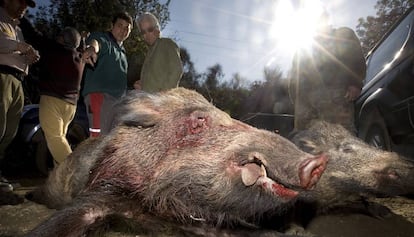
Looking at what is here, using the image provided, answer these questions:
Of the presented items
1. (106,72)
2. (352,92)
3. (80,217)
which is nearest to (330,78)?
(352,92)

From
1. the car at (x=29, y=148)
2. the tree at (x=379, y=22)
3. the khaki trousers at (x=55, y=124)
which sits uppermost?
the tree at (x=379, y=22)

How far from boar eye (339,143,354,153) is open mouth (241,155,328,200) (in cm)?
223

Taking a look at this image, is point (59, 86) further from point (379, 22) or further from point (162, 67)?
point (379, 22)

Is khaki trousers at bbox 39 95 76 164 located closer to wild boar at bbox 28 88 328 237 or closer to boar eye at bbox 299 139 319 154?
wild boar at bbox 28 88 328 237

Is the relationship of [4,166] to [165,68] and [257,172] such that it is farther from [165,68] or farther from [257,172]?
[257,172]

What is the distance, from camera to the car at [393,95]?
167 inches

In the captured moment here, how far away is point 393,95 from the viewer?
4.57 metres

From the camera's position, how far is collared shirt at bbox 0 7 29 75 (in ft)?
12.1

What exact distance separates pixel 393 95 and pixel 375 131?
0.81 m

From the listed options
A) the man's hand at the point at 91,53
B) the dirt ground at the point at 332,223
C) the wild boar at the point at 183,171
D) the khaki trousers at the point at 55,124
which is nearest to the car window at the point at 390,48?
the dirt ground at the point at 332,223

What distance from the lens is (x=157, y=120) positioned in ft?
9.25

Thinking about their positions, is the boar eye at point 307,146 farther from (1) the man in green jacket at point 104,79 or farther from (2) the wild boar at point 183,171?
(1) the man in green jacket at point 104,79

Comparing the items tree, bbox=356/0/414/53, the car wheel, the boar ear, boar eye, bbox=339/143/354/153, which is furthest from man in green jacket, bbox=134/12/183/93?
tree, bbox=356/0/414/53

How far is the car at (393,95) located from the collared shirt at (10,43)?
4227 mm
